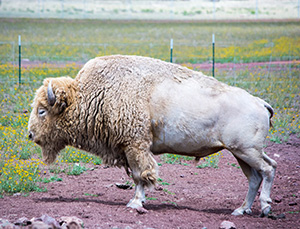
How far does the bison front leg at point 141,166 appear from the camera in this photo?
6.75 m

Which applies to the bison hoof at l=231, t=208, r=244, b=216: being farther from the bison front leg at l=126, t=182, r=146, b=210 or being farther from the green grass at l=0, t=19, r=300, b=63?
the green grass at l=0, t=19, r=300, b=63

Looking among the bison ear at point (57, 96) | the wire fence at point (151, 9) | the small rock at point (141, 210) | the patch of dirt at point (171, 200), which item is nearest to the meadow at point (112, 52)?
the patch of dirt at point (171, 200)

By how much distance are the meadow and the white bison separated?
147cm

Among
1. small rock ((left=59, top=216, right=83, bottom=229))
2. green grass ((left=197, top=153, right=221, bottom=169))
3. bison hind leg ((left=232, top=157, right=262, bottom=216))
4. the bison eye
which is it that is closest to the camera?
small rock ((left=59, top=216, right=83, bottom=229))

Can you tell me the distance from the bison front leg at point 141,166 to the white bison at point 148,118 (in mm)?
16

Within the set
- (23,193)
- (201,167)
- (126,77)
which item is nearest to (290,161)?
(201,167)

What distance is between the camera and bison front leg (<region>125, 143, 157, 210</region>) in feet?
22.1

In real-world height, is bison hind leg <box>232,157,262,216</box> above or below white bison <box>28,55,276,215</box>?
below

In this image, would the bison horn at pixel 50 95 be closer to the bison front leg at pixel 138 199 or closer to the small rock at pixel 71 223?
the bison front leg at pixel 138 199

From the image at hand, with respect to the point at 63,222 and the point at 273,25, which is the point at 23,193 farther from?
the point at 273,25

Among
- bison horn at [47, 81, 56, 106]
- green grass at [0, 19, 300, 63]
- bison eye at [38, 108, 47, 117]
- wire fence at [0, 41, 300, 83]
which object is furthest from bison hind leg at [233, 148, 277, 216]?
green grass at [0, 19, 300, 63]

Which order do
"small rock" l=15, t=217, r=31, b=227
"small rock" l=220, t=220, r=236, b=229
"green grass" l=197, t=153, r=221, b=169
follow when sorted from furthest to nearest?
"green grass" l=197, t=153, r=221, b=169
"small rock" l=220, t=220, r=236, b=229
"small rock" l=15, t=217, r=31, b=227

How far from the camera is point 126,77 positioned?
6.98 metres

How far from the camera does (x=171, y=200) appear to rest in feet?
24.8
